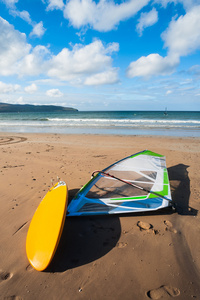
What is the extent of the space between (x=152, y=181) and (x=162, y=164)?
1295 millimetres

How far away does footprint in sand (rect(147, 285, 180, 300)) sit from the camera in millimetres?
1755

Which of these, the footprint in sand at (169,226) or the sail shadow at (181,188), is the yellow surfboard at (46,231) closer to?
the footprint in sand at (169,226)

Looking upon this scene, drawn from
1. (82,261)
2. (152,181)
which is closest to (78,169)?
(152,181)

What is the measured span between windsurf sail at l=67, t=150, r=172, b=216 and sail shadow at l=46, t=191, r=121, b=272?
0.17 metres

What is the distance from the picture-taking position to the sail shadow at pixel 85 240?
2143 millimetres

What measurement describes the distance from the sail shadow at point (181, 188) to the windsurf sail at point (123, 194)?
0.37 m

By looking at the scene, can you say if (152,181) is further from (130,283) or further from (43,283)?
(43,283)

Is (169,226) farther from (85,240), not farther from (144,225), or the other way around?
(85,240)

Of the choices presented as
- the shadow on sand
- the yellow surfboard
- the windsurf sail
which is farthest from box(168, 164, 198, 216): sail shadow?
the yellow surfboard

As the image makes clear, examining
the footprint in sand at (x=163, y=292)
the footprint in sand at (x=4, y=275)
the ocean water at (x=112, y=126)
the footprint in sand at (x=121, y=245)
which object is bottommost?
the footprint in sand at (x=4, y=275)

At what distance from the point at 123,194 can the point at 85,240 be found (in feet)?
3.74

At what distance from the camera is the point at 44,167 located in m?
5.59

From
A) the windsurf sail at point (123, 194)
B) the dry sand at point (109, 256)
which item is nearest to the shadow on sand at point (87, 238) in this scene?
the dry sand at point (109, 256)

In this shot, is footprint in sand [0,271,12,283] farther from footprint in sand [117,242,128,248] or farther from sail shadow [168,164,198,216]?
sail shadow [168,164,198,216]
